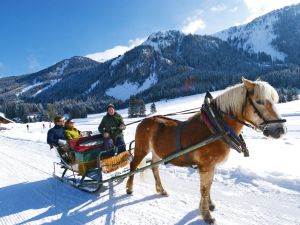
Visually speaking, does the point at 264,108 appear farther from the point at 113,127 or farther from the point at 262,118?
the point at 113,127

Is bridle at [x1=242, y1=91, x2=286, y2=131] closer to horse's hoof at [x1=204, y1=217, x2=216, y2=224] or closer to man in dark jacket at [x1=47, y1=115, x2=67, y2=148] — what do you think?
horse's hoof at [x1=204, y1=217, x2=216, y2=224]

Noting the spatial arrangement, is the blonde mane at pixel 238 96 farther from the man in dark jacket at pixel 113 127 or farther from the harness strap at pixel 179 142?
the man in dark jacket at pixel 113 127

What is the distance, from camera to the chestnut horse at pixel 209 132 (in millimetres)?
4793

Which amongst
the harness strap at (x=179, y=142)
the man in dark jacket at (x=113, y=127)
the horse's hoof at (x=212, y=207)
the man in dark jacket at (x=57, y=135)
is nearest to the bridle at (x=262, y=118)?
the harness strap at (x=179, y=142)

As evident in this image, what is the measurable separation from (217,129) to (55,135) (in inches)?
226

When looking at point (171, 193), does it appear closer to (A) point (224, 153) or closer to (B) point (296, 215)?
(A) point (224, 153)

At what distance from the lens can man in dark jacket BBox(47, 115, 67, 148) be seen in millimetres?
9270

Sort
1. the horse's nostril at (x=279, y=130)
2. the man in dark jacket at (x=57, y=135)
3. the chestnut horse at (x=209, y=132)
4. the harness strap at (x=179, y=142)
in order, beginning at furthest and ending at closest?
1. the man in dark jacket at (x=57, y=135)
2. the harness strap at (x=179, y=142)
3. the chestnut horse at (x=209, y=132)
4. the horse's nostril at (x=279, y=130)

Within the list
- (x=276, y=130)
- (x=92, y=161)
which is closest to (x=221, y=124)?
(x=276, y=130)

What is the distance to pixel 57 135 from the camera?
9.51 metres

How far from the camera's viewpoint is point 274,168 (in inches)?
332

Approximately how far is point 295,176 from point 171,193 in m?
2.93

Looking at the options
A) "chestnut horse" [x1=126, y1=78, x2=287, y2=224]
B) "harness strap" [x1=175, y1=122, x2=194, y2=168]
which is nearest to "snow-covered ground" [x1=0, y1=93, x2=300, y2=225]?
"chestnut horse" [x1=126, y1=78, x2=287, y2=224]

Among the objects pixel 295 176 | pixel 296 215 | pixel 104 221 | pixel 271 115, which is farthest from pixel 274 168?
pixel 104 221
